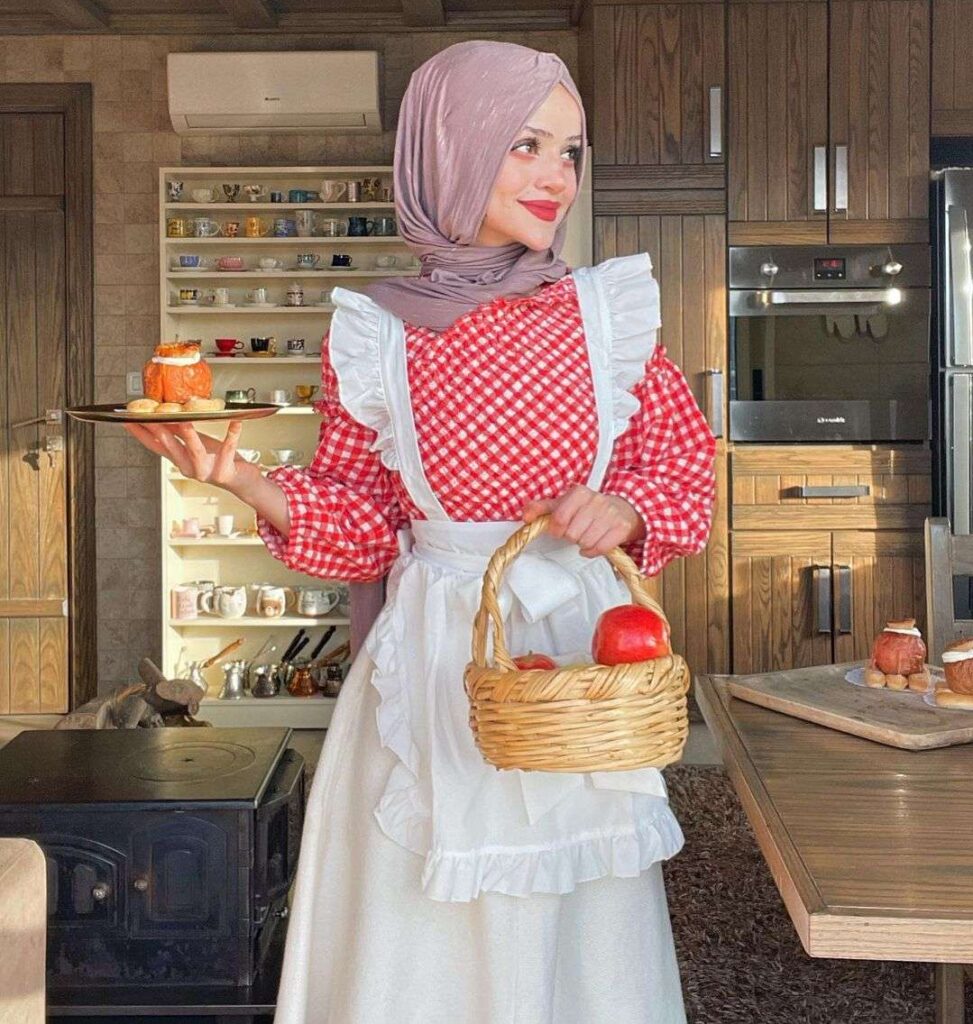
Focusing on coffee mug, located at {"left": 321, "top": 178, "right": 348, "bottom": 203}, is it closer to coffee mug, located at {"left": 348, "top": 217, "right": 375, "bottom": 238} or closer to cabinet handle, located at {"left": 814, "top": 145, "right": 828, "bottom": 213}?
coffee mug, located at {"left": 348, "top": 217, "right": 375, "bottom": 238}

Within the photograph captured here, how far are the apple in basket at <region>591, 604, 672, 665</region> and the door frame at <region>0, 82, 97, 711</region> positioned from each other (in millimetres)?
4173

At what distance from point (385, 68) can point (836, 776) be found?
4.23 metres

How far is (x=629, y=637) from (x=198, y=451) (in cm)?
47

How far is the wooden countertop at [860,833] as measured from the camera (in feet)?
2.85

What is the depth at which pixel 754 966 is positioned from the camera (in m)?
2.35

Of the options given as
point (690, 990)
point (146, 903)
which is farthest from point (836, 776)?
point (690, 990)

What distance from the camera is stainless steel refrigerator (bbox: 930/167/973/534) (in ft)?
13.4

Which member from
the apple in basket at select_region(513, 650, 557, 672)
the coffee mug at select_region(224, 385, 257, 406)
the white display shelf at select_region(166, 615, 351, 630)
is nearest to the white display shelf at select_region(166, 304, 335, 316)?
the coffee mug at select_region(224, 385, 257, 406)

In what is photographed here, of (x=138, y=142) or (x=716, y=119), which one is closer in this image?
(x=716, y=119)

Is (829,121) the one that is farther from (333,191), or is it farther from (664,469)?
(664,469)

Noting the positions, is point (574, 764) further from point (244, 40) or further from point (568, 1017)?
point (244, 40)

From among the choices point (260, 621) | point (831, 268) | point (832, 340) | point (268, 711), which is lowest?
point (268, 711)

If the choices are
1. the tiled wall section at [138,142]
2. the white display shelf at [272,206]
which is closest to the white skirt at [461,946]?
the white display shelf at [272,206]

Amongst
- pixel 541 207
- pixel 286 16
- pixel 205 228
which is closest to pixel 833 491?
pixel 205 228
